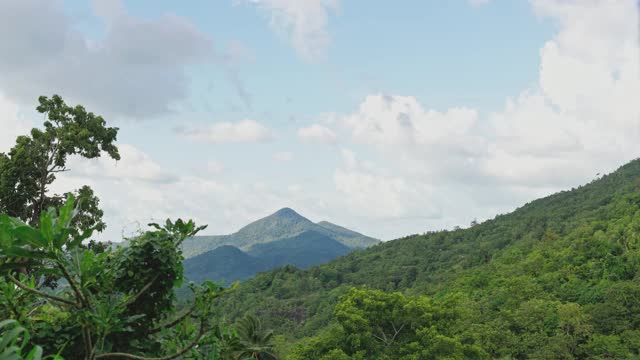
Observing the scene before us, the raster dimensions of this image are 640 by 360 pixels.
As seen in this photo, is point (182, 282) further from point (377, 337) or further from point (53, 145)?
point (377, 337)

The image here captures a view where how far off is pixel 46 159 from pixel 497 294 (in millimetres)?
47922

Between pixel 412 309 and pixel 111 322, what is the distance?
24941 millimetres

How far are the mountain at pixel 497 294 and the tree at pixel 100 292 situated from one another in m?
18.2

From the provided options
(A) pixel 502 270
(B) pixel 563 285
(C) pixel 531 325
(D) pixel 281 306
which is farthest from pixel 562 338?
(D) pixel 281 306

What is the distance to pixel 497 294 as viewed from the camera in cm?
5491

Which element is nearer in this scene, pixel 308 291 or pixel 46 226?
pixel 46 226

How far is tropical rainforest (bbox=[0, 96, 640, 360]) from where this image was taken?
3.12 meters

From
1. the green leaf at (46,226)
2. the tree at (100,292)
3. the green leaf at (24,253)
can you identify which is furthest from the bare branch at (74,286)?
the green leaf at (46,226)

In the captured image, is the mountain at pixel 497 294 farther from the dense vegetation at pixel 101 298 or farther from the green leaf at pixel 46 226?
the green leaf at pixel 46 226

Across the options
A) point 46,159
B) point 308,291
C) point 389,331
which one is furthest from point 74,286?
point 308,291

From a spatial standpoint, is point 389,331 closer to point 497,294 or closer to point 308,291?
point 497,294

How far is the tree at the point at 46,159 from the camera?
54.3 feet

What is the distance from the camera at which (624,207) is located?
78.3 metres

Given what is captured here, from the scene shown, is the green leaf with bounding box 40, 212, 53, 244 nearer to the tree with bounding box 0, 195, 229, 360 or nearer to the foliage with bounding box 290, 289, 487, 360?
the tree with bounding box 0, 195, 229, 360
